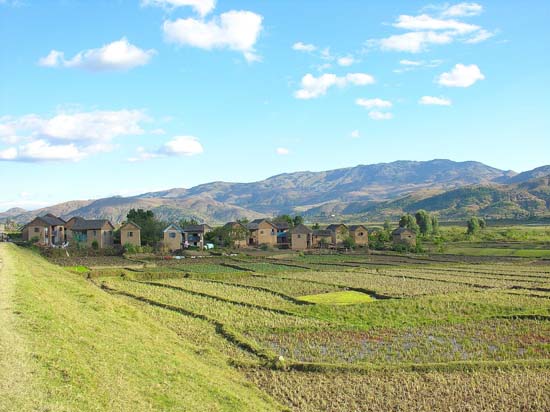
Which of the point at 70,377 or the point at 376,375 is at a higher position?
the point at 70,377

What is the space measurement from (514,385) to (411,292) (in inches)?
822

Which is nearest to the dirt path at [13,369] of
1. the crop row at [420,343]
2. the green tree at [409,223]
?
the crop row at [420,343]

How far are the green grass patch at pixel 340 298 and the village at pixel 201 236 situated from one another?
44.2 m

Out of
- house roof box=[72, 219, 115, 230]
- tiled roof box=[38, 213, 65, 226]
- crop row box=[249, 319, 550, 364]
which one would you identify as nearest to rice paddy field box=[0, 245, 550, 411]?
crop row box=[249, 319, 550, 364]

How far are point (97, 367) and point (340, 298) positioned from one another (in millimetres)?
23841

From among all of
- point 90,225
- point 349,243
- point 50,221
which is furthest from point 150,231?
point 349,243

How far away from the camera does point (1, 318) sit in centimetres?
1553

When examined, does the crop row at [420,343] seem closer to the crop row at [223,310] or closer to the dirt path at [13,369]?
the crop row at [223,310]

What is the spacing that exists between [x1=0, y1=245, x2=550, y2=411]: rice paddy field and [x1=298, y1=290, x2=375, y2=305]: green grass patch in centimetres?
15

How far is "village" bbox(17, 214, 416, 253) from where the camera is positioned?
8019 centimetres

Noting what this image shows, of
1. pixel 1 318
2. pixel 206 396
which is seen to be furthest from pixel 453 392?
pixel 1 318

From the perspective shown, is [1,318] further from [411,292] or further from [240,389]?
[411,292]

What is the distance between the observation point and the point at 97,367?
13.5 meters

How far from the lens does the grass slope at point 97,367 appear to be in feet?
35.7
